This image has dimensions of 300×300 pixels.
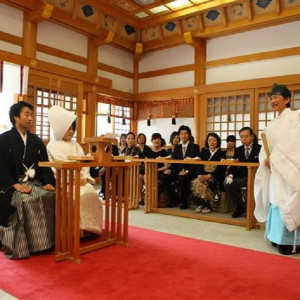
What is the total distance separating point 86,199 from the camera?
3.04m

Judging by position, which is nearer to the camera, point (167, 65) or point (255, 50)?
point (255, 50)

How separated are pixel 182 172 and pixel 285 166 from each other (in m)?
2.05

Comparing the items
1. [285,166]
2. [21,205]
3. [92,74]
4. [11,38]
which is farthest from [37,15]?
[285,166]

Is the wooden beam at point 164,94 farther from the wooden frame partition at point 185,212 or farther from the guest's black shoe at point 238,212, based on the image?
the guest's black shoe at point 238,212

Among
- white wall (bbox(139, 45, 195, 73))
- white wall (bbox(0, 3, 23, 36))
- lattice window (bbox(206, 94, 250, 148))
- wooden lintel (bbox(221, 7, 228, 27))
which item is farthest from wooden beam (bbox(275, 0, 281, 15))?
white wall (bbox(0, 3, 23, 36))

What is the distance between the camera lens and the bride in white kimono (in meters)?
3.03

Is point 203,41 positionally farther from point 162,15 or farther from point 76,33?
point 76,33

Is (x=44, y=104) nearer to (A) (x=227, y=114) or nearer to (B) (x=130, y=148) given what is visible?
(B) (x=130, y=148)

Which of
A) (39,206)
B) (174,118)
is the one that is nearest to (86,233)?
(39,206)

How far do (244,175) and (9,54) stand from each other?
13.4 feet

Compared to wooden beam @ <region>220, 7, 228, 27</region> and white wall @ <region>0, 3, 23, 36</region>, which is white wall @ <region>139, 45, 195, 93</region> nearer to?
wooden beam @ <region>220, 7, 228, 27</region>

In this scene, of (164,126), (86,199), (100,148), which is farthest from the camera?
(164,126)

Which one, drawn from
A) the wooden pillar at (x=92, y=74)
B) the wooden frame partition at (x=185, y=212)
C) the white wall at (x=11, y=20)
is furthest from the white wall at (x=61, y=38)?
the wooden frame partition at (x=185, y=212)

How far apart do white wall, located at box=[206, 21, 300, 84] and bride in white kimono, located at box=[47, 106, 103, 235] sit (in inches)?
172
